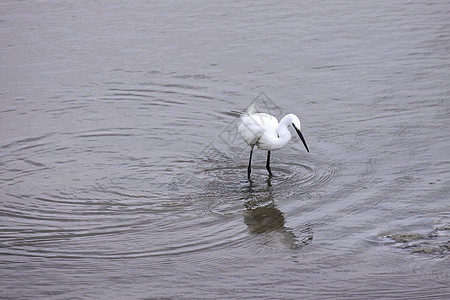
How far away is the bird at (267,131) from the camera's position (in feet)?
24.0

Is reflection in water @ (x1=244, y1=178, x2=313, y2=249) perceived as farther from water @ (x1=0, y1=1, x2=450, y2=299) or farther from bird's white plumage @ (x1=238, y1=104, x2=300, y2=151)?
bird's white plumage @ (x1=238, y1=104, x2=300, y2=151)

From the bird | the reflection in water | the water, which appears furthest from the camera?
the bird

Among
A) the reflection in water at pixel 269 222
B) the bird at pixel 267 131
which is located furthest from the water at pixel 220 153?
the bird at pixel 267 131

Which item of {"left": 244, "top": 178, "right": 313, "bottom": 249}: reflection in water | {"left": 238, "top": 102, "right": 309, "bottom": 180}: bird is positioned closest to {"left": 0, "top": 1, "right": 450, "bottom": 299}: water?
{"left": 244, "top": 178, "right": 313, "bottom": 249}: reflection in water

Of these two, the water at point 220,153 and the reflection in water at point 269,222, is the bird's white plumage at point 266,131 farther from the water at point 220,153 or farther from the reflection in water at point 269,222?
the reflection in water at point 269,222

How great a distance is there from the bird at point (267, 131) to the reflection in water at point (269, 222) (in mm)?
587

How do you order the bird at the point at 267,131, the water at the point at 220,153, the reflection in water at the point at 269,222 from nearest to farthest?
the water at the point at 220,153, the reflection in water at the point at 269,222, the bird at the point at 267,131

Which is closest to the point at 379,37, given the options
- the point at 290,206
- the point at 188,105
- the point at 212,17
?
the point at 212,17

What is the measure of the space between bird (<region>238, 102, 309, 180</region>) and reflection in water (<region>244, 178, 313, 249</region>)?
1.93 feet

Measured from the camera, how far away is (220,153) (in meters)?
8.08

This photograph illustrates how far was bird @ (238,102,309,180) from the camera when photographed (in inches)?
289

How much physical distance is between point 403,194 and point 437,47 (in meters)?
5.68

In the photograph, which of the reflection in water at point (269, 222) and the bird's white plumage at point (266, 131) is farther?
the bird's white plumage at point (266, 131)

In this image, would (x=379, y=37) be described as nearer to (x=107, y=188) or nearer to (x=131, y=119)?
(x=131, y=119)
